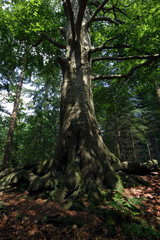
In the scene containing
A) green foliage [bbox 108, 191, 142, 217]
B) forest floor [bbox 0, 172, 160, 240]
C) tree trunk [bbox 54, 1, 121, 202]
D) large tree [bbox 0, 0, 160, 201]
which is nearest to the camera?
forest floor [bbox 0, 172, 160, 240]

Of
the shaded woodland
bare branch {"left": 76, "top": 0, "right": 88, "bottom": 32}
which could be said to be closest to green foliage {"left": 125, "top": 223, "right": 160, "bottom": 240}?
the shaded woodland

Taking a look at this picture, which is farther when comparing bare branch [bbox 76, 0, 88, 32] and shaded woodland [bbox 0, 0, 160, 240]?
bare branch [bbox 76, 0, 88, 32]

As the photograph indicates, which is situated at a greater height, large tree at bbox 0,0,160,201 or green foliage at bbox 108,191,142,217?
large tree at bbox 0,0,160,201

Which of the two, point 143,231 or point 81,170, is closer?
point 143,231

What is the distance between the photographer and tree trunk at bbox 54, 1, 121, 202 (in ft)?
10.9

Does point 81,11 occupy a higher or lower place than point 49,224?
higher

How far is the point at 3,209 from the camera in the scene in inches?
99.8

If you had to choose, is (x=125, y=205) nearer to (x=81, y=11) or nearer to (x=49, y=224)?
(x=49, y=224)

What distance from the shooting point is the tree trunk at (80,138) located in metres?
3.31

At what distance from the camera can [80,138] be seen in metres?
3.96

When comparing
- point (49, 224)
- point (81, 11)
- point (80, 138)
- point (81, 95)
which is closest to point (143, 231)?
point (49, 224)

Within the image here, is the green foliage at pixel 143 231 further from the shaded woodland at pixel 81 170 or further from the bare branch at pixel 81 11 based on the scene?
the bare branch at pixel 81 11

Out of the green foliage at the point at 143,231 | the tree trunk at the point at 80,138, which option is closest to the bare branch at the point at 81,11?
the tree trunk at the point at 80,138

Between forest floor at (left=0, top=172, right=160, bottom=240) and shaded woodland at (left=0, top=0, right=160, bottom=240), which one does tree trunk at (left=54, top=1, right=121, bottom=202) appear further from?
forest floor at (left=0, top=172, right=160, bottom=240)
